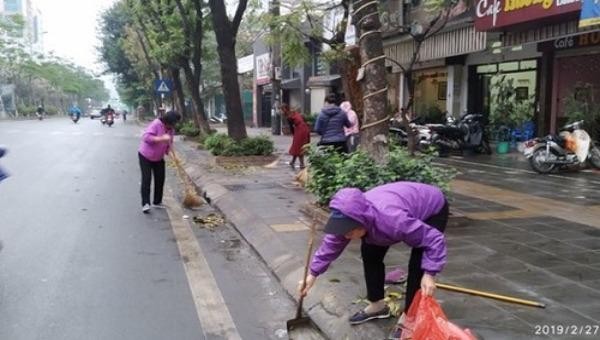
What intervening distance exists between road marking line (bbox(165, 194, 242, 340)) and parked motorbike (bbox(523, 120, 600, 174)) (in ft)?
25.8

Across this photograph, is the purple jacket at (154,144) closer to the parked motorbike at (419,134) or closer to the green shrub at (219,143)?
the green shrub at (219,143)

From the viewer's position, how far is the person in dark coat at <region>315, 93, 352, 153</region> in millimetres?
11250

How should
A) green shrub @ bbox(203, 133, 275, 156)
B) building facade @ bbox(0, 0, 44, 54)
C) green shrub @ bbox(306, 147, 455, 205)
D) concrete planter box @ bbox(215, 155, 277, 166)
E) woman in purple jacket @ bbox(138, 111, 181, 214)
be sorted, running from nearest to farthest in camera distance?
green shrub @ bbox(306, 147, 455, 205) < woman in purple jacket @ bbox(138, 111, 181, 214) < concrete planter box @ bbox(215, 155, 277, 166) < green shrub @ bbox(203, 133, 275, 156) < building facade @ bbox(0, 0, 44, 54)

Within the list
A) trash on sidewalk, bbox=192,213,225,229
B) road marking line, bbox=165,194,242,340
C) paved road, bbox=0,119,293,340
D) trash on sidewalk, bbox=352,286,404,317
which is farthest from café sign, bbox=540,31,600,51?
trash on sidewalk, bbox=352,286,404,317

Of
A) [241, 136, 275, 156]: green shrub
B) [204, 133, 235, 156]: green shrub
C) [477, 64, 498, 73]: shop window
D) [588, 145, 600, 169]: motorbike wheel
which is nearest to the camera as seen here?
[588, 145, 600, 169]: motorbike wheel

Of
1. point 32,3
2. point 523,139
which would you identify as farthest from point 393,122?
point 32,3

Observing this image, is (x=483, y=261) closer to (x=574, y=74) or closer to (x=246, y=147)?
(x=246, y=147)

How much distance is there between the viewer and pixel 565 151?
1278 cm

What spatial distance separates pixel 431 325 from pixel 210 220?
225 inches

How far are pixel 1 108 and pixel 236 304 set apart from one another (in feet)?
219

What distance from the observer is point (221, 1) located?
616 inches

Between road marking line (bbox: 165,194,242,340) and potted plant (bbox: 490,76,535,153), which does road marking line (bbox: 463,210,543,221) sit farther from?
potted plant (bbox: 490,76,535,153)

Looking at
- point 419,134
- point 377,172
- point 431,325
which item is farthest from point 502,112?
point 431,325

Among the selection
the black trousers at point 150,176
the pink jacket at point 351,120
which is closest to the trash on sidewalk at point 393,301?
the black trousers at point 150,176
